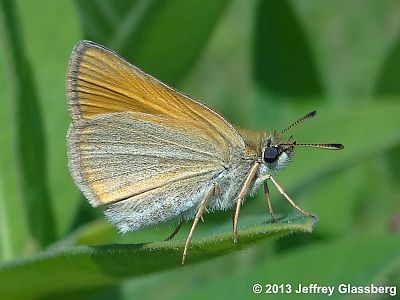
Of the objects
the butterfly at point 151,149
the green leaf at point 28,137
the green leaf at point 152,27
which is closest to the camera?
the green leaf at point 28,137

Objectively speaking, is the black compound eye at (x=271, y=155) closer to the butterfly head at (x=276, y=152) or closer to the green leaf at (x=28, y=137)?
the butterfly head at (x=276, y=152)

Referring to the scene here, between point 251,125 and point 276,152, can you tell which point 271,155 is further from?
point 251,125

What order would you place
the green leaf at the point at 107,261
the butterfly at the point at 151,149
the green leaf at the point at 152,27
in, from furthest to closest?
the green leaf at the point at 152,27 → the butterfly at the point at 151,149 → the green leaf at the point at 107,261

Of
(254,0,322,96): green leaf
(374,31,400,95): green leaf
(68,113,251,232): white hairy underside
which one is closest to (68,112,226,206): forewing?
(68,113,251,232): white hairy underside

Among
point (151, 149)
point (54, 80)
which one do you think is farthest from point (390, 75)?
point (54, 80)

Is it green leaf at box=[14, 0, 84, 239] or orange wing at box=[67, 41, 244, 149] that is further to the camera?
green leaf at box=[14, 0, 84, 239]

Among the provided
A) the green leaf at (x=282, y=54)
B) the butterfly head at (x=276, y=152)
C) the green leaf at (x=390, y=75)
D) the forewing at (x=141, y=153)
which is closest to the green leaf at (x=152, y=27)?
the forewing at (x=141, y=153)

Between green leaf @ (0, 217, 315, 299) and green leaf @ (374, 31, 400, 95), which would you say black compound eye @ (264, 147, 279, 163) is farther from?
green leaf @ (374, 31, 400, 95)

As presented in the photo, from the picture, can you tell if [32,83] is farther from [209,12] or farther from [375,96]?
[375,96]
